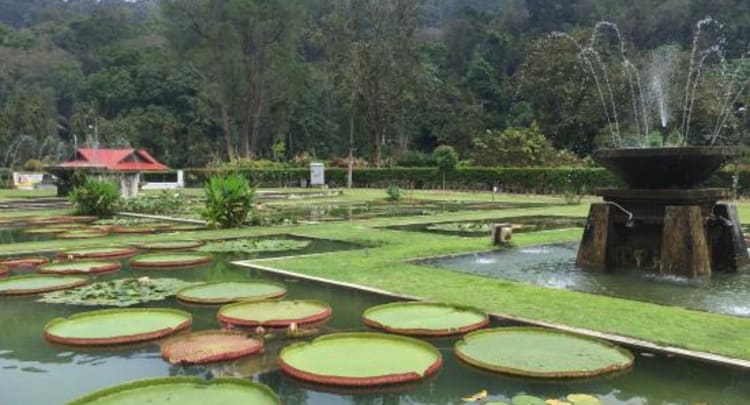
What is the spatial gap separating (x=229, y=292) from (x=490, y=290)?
3442 millimetres

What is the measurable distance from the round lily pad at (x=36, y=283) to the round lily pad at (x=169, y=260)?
142 cm

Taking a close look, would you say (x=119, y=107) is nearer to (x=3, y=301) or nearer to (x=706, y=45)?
(x=706, y=45)

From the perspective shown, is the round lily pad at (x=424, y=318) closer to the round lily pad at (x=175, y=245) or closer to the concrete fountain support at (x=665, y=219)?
the concrete fountain support at (x=665, y=219)

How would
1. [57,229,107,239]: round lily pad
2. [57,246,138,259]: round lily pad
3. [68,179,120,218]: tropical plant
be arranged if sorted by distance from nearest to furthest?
[57,246,138,259]: round lily pad, [57,229,107,239]: round lily pad, [68,179,120,218]: tropical plant

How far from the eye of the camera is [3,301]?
355 inches

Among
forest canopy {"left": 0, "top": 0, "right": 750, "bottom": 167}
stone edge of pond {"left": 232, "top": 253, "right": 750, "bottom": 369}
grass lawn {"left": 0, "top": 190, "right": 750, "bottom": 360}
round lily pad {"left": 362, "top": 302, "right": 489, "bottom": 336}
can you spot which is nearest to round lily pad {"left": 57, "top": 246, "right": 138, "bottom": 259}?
grass lawn {"left": 0, "top": 190, "right": 750, "bottom": 360}

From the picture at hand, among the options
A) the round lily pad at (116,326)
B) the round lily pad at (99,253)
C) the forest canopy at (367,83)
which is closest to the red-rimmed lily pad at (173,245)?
the round lily pad at (99,253)

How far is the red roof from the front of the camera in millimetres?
33312

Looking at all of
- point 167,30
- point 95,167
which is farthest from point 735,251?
point 167,30

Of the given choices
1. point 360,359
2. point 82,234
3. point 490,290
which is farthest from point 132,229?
point 360,359

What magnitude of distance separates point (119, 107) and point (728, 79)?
5816cm

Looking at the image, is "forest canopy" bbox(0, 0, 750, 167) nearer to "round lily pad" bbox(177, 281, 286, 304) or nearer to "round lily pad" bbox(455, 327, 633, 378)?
"round lily pad" bbox(177, 281, 286, 304)

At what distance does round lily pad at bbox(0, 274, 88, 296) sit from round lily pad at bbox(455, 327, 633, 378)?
19.9ft

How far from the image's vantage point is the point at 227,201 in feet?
60.0
